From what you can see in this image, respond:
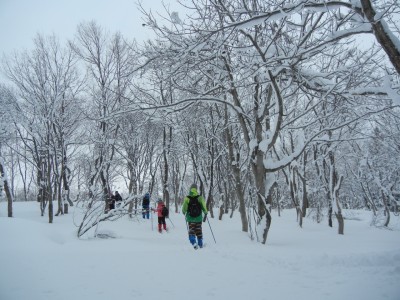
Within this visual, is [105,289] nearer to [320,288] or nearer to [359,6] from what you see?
[320,288]

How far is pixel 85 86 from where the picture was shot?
1836cm

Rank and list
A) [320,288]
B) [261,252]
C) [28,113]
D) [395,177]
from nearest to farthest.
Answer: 1. [320,288]
2. [261,252]
3. [28,113]
4. [395,177]

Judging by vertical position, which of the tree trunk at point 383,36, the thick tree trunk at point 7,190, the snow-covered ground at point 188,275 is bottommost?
the snow-covered ground at point 188,275

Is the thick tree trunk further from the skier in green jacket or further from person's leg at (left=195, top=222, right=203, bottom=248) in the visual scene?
person's leg at (left=195, top=222, right=203, bottom=248)

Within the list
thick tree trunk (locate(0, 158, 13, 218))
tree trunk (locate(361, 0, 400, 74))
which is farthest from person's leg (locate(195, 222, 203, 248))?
thick tree trunk (locate(0, 158, 13, 218))

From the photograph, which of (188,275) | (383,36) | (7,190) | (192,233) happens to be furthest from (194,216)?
(7,190)

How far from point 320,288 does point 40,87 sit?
16.8m

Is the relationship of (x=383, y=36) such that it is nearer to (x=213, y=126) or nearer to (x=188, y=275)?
(x=188, y=275)

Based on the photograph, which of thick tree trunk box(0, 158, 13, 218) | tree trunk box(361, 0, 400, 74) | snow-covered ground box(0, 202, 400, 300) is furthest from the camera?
thick tree trunk box(0, 158, 13, 218)

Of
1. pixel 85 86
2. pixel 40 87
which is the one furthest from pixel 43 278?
pixel 85 86

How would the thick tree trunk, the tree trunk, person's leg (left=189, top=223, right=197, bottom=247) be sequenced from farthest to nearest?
the thick tree trunk < person's leg (left=189, top=223, right=197, bottom=247) < the tree trunk

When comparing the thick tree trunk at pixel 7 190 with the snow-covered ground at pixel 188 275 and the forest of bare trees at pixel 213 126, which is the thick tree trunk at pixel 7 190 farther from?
the snow-covered ground at pixel 188 275

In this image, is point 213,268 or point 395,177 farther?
point 395,177

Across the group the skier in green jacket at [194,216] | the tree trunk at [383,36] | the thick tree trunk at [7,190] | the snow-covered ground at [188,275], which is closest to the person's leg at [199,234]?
the skier in green jacket at [194,216]
